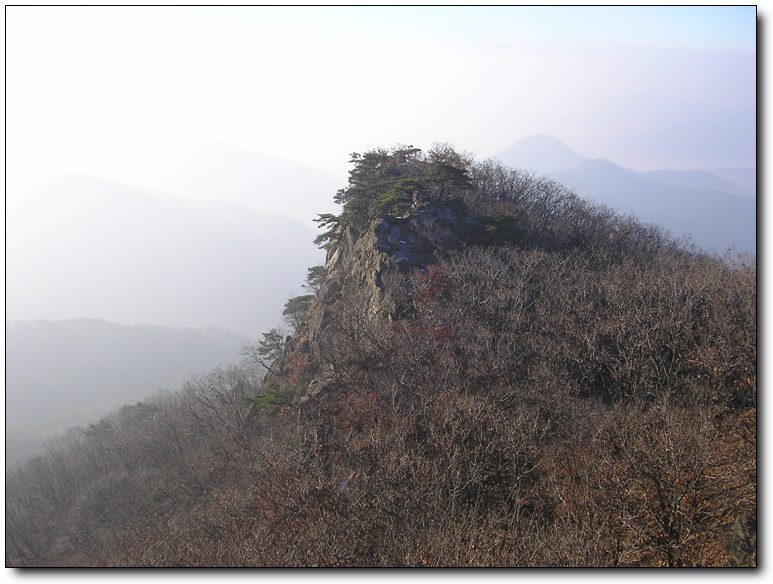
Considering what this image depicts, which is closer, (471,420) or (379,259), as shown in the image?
(471,420)

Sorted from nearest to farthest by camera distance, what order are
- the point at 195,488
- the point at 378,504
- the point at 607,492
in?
1. the point at 607,492
2. the point at 378,504
3. the point at 195,488

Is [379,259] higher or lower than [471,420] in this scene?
higher

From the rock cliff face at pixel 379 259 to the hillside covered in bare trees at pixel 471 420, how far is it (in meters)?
0.14

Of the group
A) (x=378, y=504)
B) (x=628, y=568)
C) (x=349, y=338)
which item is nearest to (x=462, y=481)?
(x=378, y=504)

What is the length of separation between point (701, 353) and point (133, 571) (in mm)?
15452

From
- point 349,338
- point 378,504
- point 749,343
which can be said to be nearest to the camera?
point 378,504

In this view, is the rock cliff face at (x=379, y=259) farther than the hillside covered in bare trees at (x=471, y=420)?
Yes

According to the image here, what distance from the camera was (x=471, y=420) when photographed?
12023 millimetres

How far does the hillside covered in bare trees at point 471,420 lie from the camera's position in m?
8.55

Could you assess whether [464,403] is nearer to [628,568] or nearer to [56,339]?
[628,568]

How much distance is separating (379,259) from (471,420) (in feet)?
38.2

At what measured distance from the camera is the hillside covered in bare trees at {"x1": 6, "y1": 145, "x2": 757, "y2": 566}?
855cm

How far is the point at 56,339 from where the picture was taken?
120875 mm

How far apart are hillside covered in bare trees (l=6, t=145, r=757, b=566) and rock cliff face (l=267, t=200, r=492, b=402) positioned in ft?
0.46
